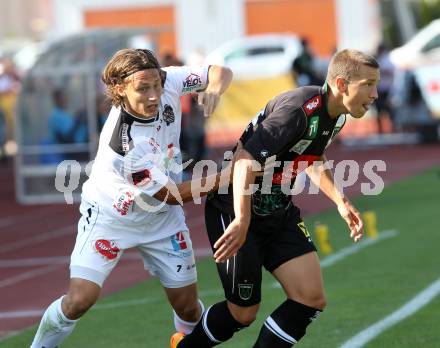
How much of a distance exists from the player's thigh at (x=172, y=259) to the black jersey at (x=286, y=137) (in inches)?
15.4

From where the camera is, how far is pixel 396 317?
343 inches

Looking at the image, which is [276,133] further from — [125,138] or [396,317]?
[396,317]

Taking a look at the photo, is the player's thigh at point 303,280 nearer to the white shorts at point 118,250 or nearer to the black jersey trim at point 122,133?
the white shorts at point 118,250

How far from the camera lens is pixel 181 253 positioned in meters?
7.02

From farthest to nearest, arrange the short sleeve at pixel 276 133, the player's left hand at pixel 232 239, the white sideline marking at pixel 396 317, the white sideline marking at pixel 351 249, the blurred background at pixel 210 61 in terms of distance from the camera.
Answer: the blurred background at pixel 210 61, the white sideline marking at pixel 351 249, the white sideline marking at pixel 396 317, the short sleeve at pixel 276 133, the player's left hand at pixel 232 239

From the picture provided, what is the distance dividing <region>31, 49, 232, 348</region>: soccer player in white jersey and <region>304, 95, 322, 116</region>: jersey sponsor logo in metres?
0.66

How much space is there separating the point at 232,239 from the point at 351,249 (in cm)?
652

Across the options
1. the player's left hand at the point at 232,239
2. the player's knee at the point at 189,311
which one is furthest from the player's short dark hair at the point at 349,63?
the player's knee at the point at 189,311

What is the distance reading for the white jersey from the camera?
264 inches

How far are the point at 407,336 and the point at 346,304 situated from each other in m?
1.37

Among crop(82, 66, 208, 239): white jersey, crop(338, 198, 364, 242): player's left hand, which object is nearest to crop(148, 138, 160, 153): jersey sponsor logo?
crop(82, 66, 208, 239): white jersey

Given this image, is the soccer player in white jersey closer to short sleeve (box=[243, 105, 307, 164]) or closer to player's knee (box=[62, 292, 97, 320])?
player's knee (box=[62, 292, 97, 320])

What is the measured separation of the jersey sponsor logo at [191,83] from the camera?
717cm

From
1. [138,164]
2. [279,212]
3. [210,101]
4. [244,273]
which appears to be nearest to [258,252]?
[244,273]
